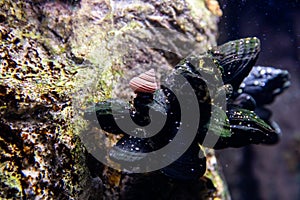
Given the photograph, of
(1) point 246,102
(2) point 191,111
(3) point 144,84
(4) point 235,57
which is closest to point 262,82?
(1) point 246,102

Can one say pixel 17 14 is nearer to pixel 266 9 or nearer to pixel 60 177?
pixel 60 177

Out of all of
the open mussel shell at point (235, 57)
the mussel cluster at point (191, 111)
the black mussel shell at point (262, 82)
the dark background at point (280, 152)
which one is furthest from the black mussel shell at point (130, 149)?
the dark background at point (280, 152)

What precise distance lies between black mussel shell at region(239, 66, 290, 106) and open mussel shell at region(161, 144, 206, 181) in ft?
2.96

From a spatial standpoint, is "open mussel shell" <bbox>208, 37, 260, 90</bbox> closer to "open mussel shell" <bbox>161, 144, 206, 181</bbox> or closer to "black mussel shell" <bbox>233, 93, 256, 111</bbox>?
"black mussel shell" <bbox>233, 93, 256, 111</bbox>

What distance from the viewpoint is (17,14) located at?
1.76 meters

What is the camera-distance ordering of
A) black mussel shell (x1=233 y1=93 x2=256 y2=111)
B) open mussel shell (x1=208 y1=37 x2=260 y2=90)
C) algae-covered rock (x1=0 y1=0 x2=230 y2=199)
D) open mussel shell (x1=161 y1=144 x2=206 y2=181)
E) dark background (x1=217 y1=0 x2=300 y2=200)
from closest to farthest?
algae-covered rock (x1=0 y1=0 x2=230 y2=199), open mussel shell (x1=161 y1=144 x2=206 y2=181), open mussel shell (x1=208 y1=37 x2=260 y2=90), black mussel shell (x1=233 y1=93 x2=256 y2=111), dark background (x1=217 y1=0 x2=300 y2=200)

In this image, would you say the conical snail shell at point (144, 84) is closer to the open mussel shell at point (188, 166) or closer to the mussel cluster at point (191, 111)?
the mussel cluster at point (191, 111)

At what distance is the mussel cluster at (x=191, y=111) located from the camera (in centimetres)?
166

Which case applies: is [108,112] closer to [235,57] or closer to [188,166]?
[188,166]

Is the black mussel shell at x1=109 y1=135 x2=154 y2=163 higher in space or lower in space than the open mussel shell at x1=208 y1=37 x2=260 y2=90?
lower

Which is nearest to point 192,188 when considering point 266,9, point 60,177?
point 60,177

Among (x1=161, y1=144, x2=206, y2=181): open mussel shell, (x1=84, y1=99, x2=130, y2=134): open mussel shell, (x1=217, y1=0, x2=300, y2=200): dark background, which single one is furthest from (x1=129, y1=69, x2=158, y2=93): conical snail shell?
(x1=217, y1=0, x2=300, y2=200): dark background

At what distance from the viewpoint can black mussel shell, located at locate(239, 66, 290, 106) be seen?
252 centimetres

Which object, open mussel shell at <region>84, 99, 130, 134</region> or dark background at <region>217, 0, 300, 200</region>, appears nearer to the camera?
open mussel shell at <region>84, 99, 130, 134</region>
